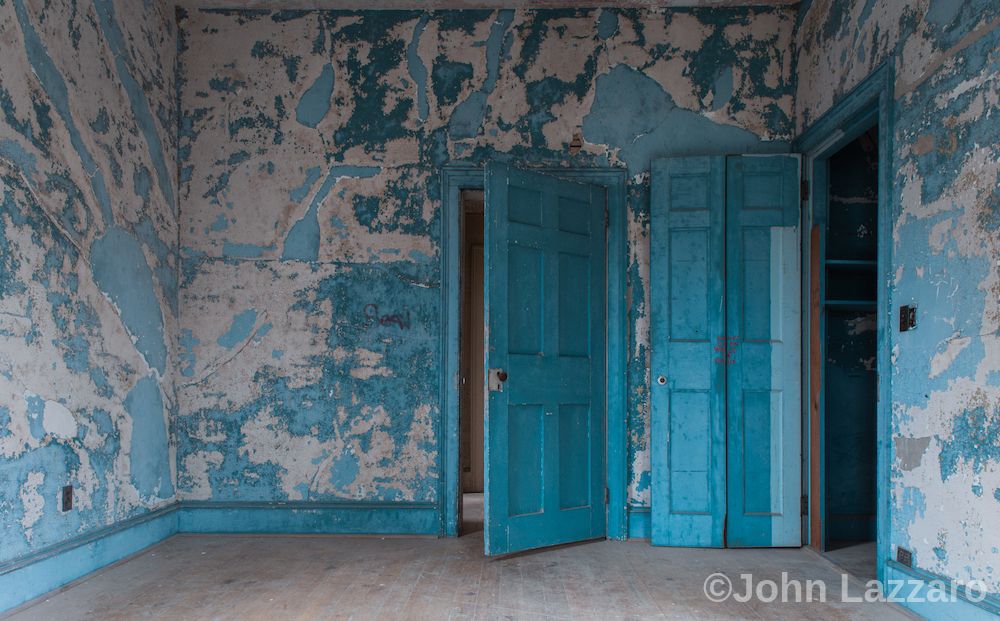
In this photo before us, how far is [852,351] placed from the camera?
4.03 meters

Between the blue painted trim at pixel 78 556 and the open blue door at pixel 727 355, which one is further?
the open blue door at pixel 727 355

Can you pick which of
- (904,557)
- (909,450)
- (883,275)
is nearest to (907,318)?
(883,275)

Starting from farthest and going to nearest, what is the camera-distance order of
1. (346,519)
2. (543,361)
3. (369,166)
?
(369,166)
(346,519)
(543,361)

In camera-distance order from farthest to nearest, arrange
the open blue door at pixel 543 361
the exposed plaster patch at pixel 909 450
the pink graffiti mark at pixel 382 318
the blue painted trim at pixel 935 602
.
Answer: the pink graffiti mark at pixel 382 318 → the open blue door at pixel 543 361 → the exposed plaster patch at pixel 909 450 → the blue painted trim at pixel 935 602

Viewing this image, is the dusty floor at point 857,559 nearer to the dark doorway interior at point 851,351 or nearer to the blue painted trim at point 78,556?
the dark doorway interior at point 851,351

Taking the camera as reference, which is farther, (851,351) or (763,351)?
(851,351)

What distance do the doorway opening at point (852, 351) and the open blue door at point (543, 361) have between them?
4.54ft

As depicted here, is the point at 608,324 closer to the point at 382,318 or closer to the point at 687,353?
the point at 687,353

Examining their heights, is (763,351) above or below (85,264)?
below

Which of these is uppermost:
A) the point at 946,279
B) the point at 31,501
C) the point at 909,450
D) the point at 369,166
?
the point at 369,166

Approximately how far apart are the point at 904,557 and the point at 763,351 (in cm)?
132

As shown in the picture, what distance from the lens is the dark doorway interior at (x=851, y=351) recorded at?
3.99 meters

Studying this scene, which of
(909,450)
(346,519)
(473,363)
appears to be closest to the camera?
(909,450)

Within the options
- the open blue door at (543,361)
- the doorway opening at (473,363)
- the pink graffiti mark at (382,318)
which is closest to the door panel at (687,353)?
the open blue door at (543,361)
